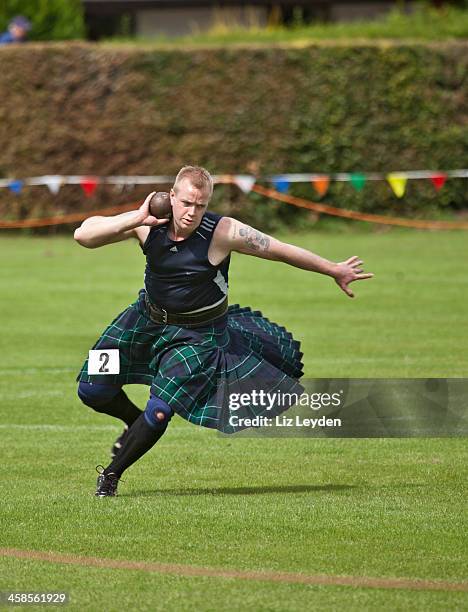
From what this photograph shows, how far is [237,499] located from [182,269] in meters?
1.07

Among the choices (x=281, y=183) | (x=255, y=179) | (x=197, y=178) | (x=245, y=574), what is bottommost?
(x=255, y=179)

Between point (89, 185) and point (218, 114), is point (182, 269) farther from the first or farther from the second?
point (218, 114)

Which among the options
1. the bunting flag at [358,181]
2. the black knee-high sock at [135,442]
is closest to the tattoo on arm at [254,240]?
the black knee-high sock at [135,442]

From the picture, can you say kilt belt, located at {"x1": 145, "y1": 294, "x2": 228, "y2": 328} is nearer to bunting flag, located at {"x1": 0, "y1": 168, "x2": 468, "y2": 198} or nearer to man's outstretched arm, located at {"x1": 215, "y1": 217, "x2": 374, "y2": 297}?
man's outstretched arm, located at {"x1": 215, "y1": 217, "x2": 374, "y2": 297}

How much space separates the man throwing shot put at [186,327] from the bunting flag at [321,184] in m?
14.7

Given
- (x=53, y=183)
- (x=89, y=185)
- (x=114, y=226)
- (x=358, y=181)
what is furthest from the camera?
(x=53, y=183)

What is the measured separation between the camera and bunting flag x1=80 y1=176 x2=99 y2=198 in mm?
21094

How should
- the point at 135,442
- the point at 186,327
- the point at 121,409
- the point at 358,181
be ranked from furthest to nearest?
the point at 358,181 < the point at 121,409 < the point at 186,327 < the point at 135,442

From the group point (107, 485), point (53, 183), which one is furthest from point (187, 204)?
point (53, 183)

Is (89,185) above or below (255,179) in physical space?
above

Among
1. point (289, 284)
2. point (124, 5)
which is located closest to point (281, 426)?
point (289, 284)

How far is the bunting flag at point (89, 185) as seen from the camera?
21.1 m

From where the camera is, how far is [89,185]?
834 inches

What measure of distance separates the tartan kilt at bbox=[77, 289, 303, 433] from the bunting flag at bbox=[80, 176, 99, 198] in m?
14.4
